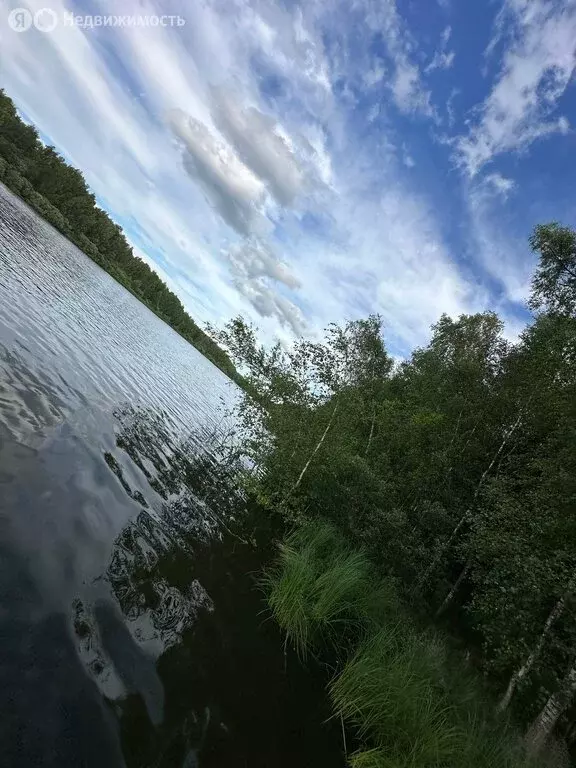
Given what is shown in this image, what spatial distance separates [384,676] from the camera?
28.0 feet

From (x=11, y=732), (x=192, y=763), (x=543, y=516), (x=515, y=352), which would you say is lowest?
(x=11, y=732)

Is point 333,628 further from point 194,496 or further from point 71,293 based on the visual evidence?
point 71,293

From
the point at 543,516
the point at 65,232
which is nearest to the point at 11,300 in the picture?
the point at 543,516

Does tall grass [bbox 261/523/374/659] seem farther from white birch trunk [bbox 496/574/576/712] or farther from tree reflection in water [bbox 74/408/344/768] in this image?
white birch trunk [bbox 496/574/576/712]

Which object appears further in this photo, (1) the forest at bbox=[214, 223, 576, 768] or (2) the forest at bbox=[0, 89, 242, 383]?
(2) the forest at bbox=[0, 89, 242, 383]

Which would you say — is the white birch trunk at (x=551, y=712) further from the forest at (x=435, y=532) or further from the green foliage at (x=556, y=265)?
the green foliage at (x=556, y=265)

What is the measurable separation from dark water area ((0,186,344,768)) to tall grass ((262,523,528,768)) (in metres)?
0.76

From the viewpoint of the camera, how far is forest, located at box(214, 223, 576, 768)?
8633 mm

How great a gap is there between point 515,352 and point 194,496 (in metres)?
16.4

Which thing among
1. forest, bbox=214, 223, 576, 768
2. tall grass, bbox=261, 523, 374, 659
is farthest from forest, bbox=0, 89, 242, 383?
tall grass, bbox=261, 523, 374, 659

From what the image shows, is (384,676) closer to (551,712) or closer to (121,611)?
(551,712)

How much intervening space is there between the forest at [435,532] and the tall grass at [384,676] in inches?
1.9

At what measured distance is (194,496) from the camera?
651 inches

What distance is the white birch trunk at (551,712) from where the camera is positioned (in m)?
9.52
